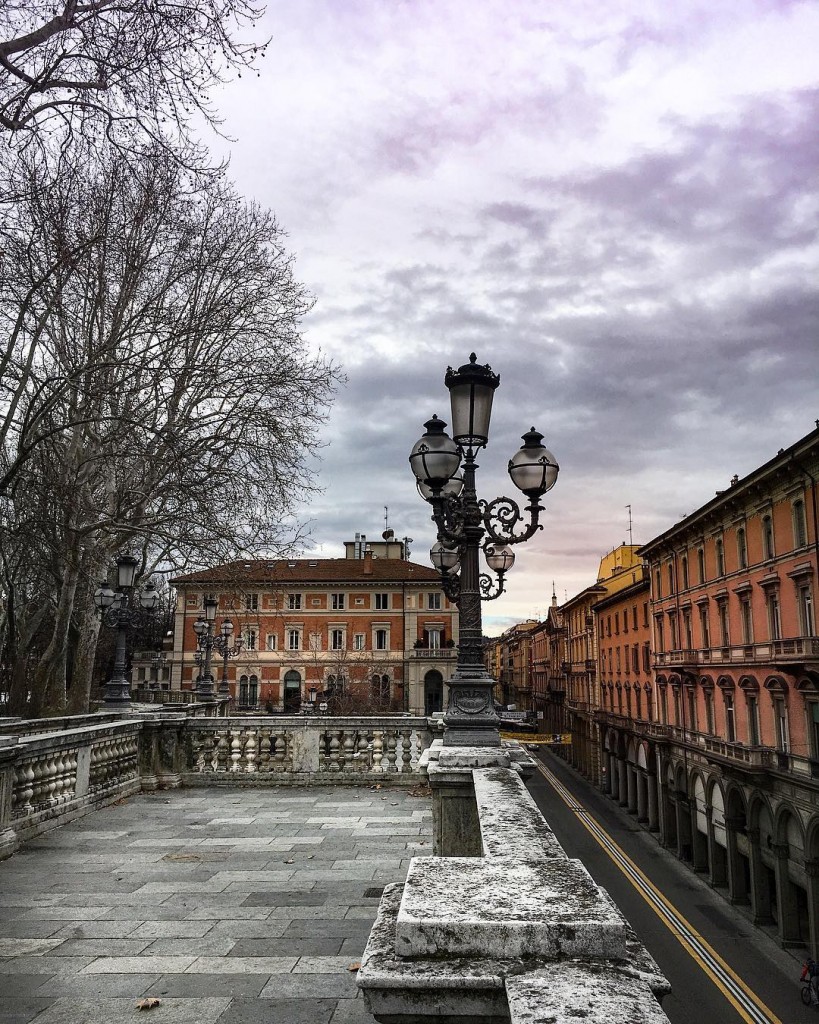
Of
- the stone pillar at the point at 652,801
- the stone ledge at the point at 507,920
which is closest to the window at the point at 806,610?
the stone pillar at the point at 652,801

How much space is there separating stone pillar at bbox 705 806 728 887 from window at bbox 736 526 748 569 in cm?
997

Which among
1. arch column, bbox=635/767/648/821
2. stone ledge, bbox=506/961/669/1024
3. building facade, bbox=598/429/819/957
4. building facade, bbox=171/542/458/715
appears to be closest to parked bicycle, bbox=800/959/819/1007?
building facade, bbox=598/429/819/957

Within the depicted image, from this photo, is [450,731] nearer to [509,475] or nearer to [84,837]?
[509,475]

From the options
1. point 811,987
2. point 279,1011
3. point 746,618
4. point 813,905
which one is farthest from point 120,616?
point 746,618

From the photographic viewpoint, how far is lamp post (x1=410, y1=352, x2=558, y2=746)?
670 cm

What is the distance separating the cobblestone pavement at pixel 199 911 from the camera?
4082 mm

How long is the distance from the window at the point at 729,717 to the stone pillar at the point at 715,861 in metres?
3.21

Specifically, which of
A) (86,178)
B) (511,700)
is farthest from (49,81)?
(511,700)

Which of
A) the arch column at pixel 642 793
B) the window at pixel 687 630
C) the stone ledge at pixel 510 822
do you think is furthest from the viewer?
the arch column at pixel 642 793

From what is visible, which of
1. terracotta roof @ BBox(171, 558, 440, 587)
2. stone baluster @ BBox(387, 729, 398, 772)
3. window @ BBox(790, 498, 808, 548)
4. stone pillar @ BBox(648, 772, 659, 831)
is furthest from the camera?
terracotta roof @ BBox(171, 558, 440, 587)

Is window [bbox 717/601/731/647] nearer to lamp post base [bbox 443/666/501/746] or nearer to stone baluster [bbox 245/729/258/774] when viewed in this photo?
stone baluster [bbox 245/729/258/774]

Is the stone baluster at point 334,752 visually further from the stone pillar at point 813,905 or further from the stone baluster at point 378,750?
the stone pillar at point 813,905

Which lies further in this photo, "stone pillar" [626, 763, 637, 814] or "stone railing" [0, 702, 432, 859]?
"stone pillar" [626, 763, 637, 814]

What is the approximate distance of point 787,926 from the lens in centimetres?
2278
